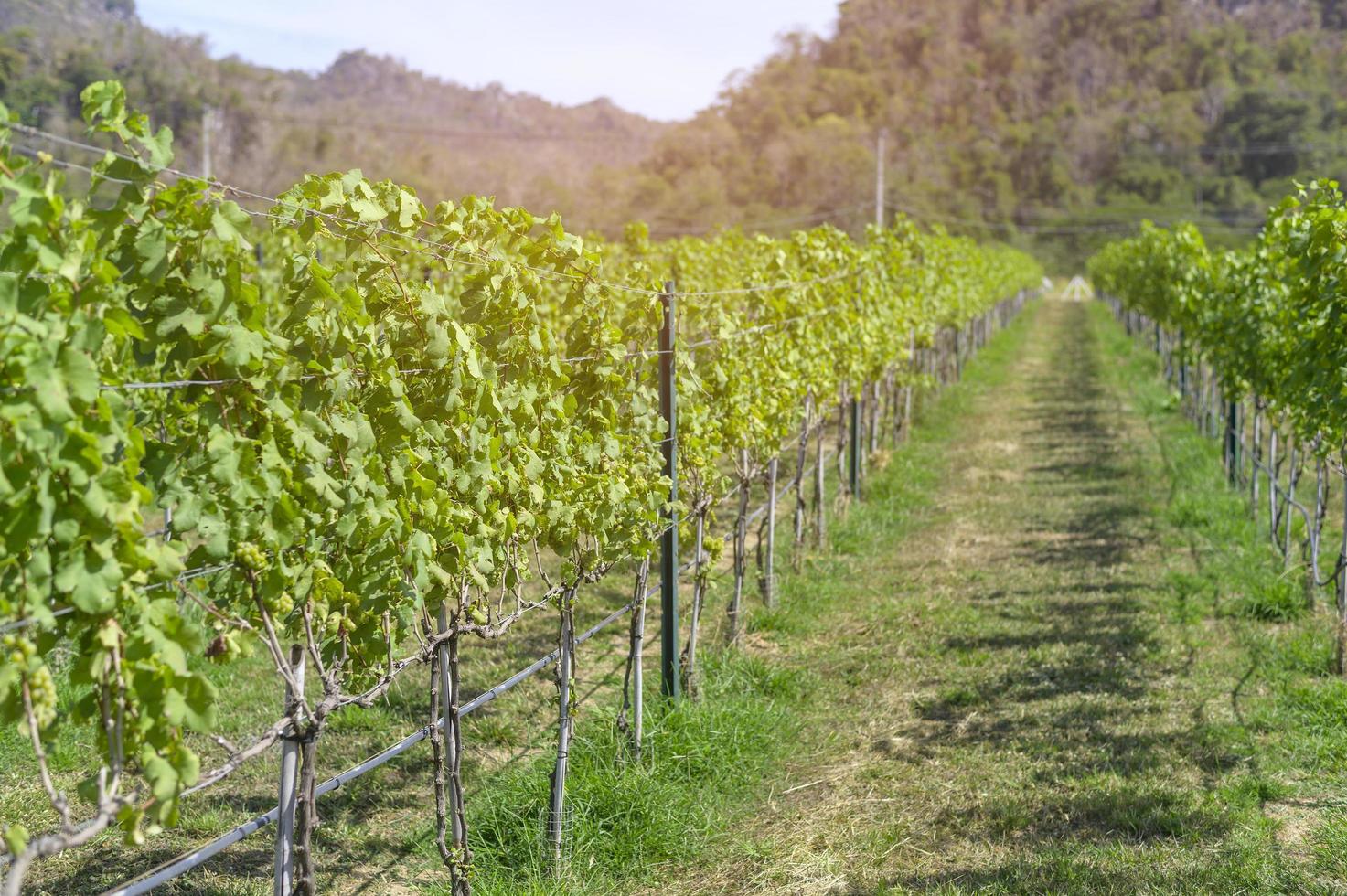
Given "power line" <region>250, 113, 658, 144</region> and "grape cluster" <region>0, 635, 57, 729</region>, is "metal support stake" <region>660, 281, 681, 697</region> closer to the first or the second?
"grape cluster" <region>0, 635, 57, 729</region>

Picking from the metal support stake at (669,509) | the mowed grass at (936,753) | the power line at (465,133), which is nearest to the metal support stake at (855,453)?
the mowed grass at (936,753)

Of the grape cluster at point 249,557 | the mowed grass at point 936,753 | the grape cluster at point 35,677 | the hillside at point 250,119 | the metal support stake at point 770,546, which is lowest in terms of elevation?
the mowed grass at point 936,753

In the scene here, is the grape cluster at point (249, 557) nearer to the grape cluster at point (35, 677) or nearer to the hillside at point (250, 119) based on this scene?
the grape cluster at point (35, 677)

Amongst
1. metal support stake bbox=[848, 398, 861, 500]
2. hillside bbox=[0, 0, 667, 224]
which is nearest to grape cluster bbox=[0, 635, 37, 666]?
metal support stake bbox=[848, 398, 861, 500]

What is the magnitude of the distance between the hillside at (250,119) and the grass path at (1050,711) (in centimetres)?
2599

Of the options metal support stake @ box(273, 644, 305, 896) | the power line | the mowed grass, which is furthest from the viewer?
the power line

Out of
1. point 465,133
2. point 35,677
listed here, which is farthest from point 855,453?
point 465,133

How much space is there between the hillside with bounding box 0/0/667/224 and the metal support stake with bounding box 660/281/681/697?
27.3 meters

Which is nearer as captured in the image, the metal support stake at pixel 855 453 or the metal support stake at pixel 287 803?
the metal support stake at pixel 287 803

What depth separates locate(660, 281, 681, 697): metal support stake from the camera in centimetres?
532

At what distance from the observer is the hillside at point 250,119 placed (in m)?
49.1

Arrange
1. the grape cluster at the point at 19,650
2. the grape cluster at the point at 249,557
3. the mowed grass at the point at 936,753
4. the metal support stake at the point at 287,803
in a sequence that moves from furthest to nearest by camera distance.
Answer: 1. the mowed grass at the point at 936,753
2. the metal support stake at the point at 287,803
3. the grape cluster at the point at 249,557
4. the grape cluster at the point at 19,650

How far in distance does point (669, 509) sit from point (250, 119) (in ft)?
190

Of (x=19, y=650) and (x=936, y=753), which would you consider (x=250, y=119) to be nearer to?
(x=936, y=753)
